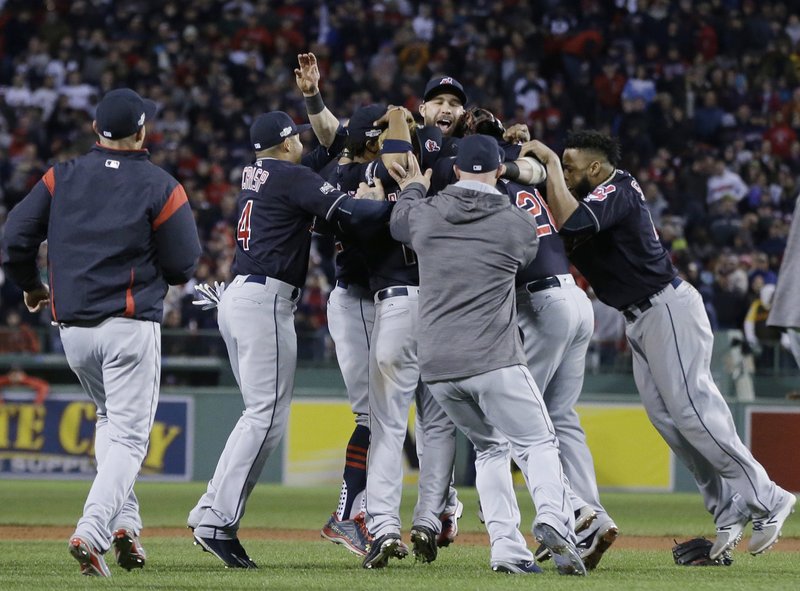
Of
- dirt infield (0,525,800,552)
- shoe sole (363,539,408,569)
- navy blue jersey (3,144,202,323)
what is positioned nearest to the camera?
navy blue jersey (3,144,202,323)

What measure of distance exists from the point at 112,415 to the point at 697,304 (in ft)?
10.4

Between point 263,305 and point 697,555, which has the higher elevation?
point 263,305

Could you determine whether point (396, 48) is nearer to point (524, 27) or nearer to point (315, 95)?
point (524, 27)

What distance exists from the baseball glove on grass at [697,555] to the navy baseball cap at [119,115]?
11.9 ft

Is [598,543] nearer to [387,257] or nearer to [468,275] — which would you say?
[468,275]

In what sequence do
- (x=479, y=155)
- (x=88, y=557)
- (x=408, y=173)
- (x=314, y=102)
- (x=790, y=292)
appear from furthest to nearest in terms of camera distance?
(x=314, y=102) < (x=408, y=173) < (x=479, y=155) < (x=88, y=557) < (x=790, y=292)

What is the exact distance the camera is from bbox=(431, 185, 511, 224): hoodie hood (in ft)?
21.5

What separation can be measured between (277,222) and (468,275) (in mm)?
1300

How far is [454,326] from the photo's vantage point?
21.4ft

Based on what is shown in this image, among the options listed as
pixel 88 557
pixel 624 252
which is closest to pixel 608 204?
pixel 624 252

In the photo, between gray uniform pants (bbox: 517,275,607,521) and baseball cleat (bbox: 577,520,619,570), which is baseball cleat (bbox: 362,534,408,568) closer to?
baseball cleat (bbox: 577,520,619,570)

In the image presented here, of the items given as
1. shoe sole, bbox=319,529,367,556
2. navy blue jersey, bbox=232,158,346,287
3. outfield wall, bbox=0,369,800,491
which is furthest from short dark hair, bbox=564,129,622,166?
outfield wall, bbox=0,369,800,491

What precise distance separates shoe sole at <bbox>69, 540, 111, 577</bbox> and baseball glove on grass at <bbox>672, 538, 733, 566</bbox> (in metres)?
3.05

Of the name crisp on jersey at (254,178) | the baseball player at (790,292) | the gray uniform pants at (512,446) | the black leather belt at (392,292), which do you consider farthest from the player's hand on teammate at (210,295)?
the baseball player at (790,292)
